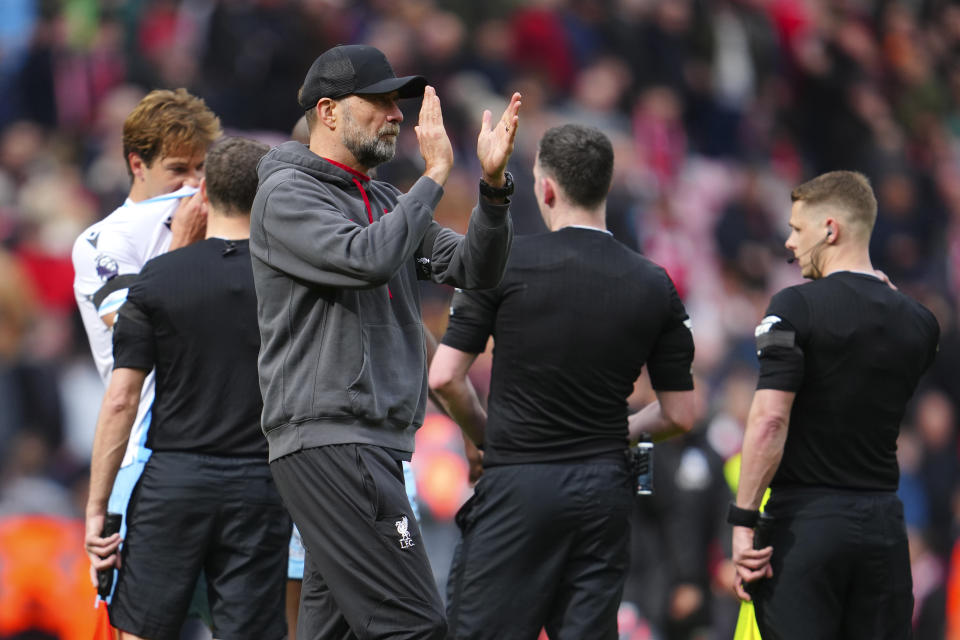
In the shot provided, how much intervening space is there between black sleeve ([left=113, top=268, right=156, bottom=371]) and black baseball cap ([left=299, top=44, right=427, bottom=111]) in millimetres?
1163

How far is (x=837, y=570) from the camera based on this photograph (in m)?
4.85

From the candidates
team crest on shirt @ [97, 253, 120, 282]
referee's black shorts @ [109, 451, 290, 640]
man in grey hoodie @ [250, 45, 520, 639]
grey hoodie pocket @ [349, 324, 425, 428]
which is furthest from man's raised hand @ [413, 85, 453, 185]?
team crest on shirt @ [97, 253, 120, 282]

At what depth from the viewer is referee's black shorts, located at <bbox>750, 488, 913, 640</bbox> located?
485cm

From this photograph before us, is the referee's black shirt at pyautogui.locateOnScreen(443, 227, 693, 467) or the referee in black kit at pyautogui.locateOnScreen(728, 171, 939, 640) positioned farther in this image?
the referee's black shirt at pyautogui.locateOnScreen(443, 227, 693, 467)

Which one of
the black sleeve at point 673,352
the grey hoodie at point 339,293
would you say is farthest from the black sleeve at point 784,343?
the grey hoodie at point 339,293

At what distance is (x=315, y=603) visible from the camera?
4.24 m

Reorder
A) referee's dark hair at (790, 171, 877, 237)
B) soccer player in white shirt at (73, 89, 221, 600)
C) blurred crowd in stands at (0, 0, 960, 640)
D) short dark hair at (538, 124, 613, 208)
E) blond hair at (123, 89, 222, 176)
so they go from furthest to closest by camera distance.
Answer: blurred crowd in stands at (0, 0, 960, 640) < blond hair at (123, 89, 222, 176) < soccer player in white shirt at (73, 89, 221, 600) < short dark hair at (538, 124, 613, 208) < referee's dark hair at (790, 171, 877, 237)

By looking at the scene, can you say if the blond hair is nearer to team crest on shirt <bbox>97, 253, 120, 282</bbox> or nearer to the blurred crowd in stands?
team crest on shirt <bbox>97, 253, 120, 282</bbox>

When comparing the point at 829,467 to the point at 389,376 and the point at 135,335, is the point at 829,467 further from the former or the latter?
the point at 135,335

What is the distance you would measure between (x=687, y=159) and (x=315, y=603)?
10.5m

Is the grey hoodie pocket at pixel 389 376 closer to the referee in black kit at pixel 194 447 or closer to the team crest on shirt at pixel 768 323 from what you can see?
the referee in black kit at pixel 194 447

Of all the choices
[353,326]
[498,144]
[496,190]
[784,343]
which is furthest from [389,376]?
[784,343]

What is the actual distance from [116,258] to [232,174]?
25.7 inches

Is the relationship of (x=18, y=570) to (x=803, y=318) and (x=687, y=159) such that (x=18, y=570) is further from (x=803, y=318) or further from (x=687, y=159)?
(x=687, y=159)
